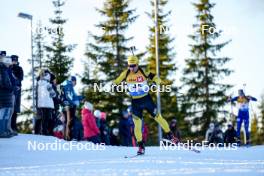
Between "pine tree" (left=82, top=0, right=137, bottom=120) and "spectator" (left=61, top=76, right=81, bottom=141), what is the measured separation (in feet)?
54.9

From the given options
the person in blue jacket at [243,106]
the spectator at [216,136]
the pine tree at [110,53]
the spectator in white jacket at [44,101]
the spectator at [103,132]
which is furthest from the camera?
the pine tree at [110,53]

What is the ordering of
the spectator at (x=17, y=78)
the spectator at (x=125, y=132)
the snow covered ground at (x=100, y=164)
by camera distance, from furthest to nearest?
the spectator at (x=125, y=132) → the spectator at (x=17, y=78) → the snow covered ground at (x=100, y=164)

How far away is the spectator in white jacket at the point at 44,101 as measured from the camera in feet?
45.1

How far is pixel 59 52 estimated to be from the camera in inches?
1344

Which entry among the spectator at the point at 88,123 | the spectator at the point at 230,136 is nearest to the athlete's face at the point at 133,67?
the spectator at the point at 88,123

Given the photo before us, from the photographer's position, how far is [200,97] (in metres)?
34.1

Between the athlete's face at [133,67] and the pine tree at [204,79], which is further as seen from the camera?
the pine tree at [204,79]

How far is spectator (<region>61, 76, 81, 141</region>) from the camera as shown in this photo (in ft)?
46.6

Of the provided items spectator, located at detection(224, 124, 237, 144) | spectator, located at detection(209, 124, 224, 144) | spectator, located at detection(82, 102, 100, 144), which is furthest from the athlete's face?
spectator, located at detection(209, 124, 224, 144)

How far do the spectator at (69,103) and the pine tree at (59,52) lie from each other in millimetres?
17124

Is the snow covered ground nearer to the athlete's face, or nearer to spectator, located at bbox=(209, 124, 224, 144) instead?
the athlete's face
